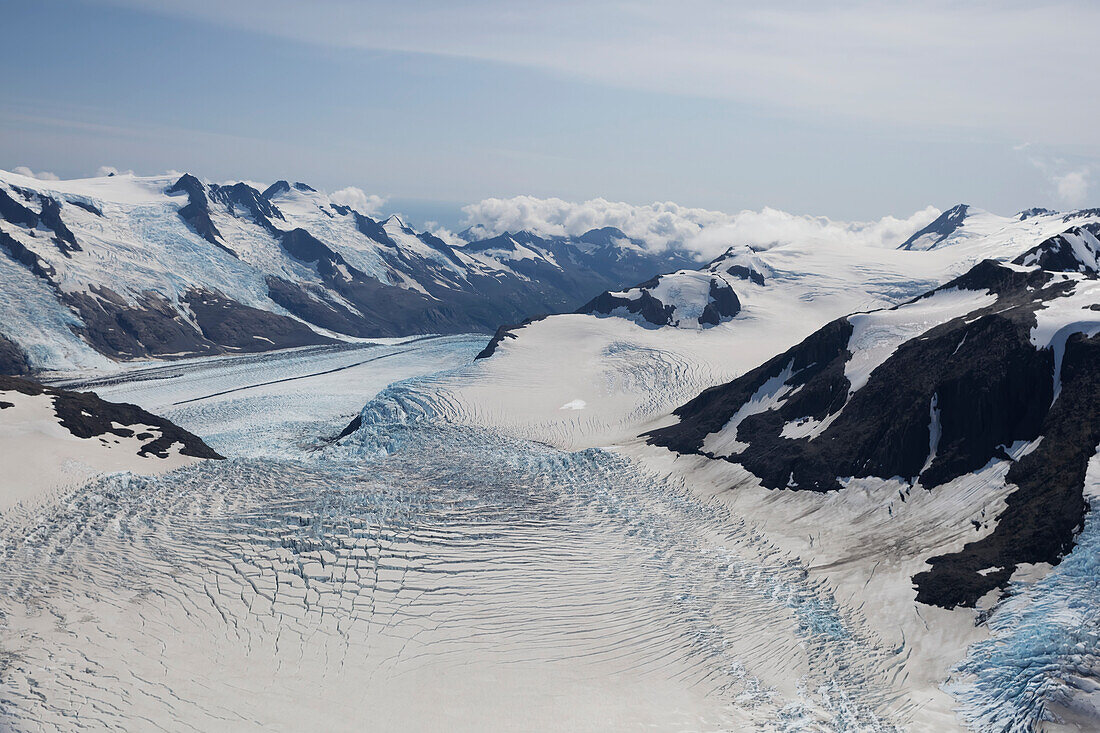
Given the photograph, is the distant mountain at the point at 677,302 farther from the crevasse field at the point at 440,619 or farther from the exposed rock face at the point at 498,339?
the crevasse field at the point at 440,619

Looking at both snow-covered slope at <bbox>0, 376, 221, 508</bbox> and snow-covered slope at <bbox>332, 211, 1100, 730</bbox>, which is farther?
snow-covered slope at <bbox>0, 376, 221, 508</bbox>

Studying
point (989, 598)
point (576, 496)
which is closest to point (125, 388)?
point (576, 496)

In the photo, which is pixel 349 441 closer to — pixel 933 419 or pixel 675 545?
pixel 675 545

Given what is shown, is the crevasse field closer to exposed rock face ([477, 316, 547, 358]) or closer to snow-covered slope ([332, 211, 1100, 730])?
snow-covered slope ([332, 211, 1100, 730])

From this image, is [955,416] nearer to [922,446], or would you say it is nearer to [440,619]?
[922,446]

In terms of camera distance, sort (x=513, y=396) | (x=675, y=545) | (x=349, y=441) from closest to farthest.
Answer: (x=675, y=545), (x=349, y=441), (x=513, y=396)

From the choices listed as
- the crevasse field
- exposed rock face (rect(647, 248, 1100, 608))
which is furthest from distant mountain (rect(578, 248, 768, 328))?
the crevasse field
